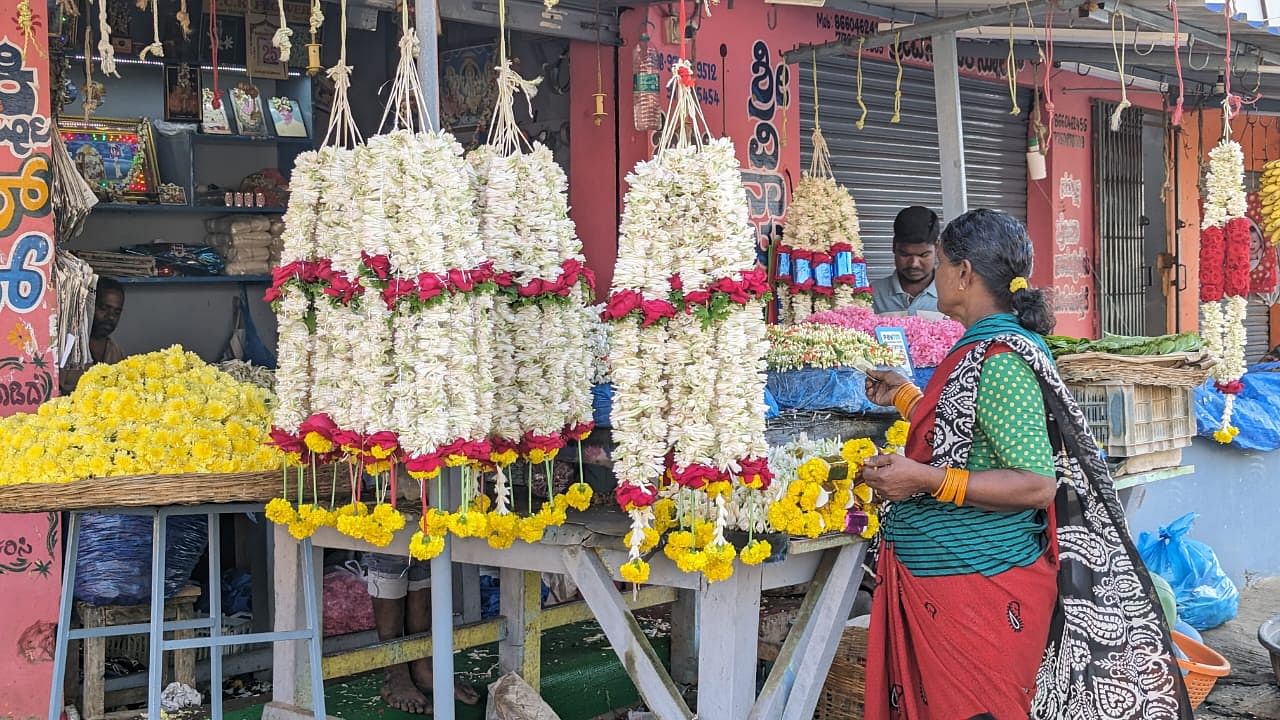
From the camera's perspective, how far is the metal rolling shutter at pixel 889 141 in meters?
7.97

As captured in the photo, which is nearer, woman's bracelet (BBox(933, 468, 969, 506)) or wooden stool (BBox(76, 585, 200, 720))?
woman's bracelet (BBox(933, 468, 969, 506))

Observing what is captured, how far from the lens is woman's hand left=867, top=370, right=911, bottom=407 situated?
12.4 feet

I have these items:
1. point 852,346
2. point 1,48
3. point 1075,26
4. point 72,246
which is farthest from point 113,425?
point 1075,26

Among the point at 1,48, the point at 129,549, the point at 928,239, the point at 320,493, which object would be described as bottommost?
the point at 129,549

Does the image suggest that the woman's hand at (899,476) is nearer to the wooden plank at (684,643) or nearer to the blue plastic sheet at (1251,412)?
the wooden plank at (684,643)

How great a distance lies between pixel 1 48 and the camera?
4.70 metres

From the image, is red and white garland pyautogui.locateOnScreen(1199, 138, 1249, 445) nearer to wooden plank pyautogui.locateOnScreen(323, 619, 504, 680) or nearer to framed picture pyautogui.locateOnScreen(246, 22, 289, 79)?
wooden plank pyautogui.locateOnScreen(323, 619, 504, 680)

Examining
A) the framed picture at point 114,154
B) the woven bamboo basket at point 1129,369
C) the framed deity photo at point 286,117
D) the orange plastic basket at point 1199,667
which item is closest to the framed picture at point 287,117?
the framed deity photo at point 286,117

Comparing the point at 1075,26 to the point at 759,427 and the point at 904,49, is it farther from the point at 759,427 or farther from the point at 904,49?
the point at 759,427

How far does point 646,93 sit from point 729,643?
12.2 feet

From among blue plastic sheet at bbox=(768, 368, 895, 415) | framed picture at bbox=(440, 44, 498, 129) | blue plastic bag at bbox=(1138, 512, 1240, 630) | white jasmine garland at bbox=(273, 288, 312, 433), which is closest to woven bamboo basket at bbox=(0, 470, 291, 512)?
white jasmine garland at bbox=(273, 288, 312, 433)

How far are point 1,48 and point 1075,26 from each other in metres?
5.69

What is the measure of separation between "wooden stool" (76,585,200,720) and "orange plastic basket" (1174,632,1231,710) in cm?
419

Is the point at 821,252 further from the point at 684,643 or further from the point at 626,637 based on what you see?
the point at 626,637
